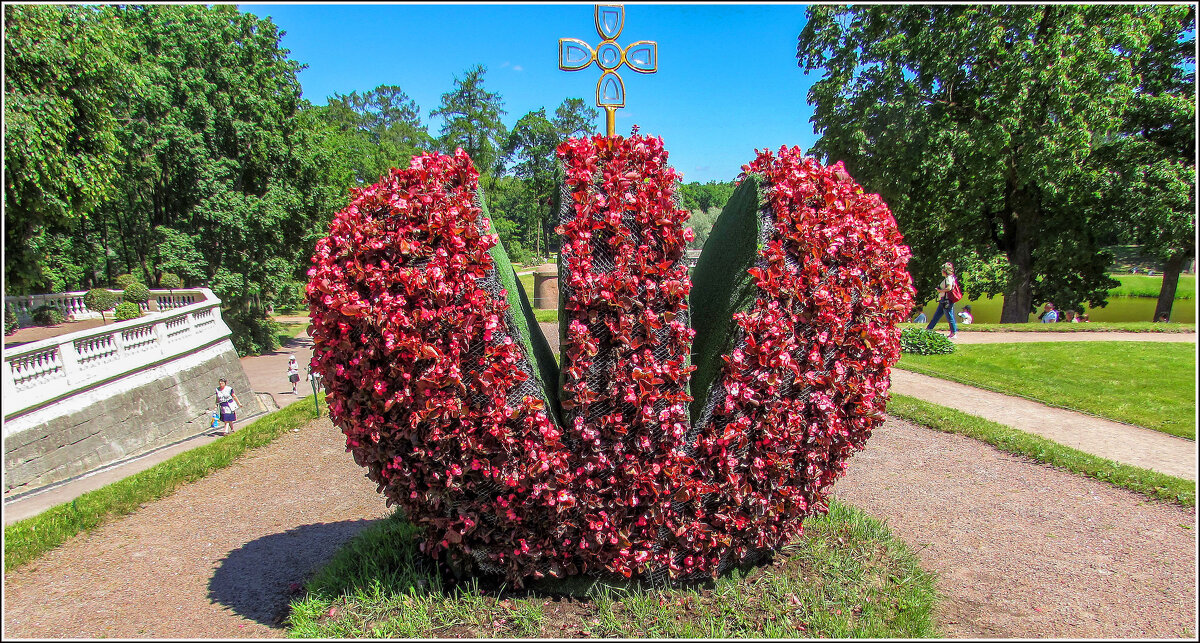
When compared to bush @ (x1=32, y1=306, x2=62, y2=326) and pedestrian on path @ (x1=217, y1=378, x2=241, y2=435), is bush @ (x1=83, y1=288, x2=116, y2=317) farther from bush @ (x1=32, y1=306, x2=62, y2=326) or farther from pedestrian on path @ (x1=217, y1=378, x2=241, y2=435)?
pedestrian on path @ (x1=217, y1=378, x2=241, y2=435)

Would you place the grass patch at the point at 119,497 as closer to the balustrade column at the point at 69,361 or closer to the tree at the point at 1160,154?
the balustrade column at the point at 69,361

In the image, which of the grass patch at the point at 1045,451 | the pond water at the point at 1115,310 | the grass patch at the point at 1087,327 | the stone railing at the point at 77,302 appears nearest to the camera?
the grass patch at the point at 1045,451

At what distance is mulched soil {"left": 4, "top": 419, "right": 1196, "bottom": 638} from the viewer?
4.26 m

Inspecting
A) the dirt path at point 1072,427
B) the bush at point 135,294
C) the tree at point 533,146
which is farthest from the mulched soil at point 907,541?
the tree at point 533,146

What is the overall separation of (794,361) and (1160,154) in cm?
2165

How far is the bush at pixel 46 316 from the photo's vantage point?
18.9m

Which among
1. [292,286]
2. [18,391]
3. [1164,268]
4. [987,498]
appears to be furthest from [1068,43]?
[292,286]

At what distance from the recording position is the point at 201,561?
5.38 m

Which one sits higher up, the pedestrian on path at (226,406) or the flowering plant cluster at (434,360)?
the flowering plant cluster at (434,360)

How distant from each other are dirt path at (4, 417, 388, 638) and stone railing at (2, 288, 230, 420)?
13.2 ft

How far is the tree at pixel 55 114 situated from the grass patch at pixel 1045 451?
592 inches

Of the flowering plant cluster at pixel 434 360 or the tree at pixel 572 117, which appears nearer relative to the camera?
the flowering plant cluster at pixel 434 360

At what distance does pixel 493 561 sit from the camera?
415cm

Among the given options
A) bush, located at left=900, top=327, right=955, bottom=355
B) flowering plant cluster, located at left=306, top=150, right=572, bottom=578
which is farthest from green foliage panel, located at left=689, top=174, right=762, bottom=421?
bush, located at left=900, top=327, right=955, bottom=355
